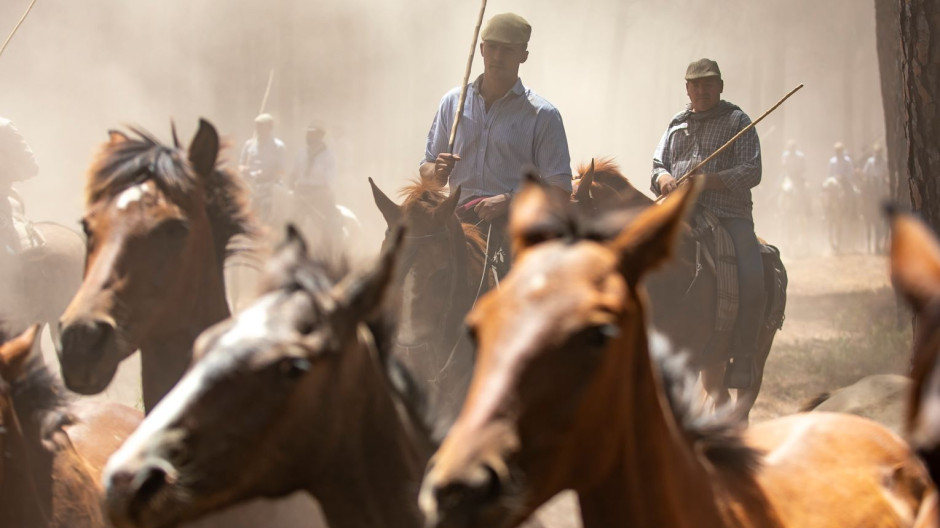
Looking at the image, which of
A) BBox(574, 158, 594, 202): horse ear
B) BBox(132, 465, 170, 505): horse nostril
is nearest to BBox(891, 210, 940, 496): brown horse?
BBox(132, 465, 170, 505): horse nostril

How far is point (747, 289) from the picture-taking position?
25.2 feet

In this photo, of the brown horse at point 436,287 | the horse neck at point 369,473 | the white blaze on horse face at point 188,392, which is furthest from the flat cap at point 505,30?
the white blaze on horse face at point 188,392

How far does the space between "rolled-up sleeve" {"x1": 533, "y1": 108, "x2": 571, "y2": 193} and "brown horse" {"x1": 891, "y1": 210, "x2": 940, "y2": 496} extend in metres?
4.86

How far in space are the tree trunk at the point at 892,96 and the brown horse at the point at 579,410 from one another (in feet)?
33.3

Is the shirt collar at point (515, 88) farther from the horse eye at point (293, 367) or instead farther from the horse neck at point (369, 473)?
the horse eye at point (293, 367)

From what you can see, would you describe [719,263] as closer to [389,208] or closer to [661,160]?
[661,160]

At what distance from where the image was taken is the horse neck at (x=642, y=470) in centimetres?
246

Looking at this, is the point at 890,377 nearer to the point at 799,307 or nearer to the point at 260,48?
the point at 799,307

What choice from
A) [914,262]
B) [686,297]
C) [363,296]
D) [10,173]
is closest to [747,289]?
[686,297]

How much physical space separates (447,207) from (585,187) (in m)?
1.42

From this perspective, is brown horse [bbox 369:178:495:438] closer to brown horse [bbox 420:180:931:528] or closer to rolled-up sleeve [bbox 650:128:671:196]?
rolled-up sleeve [bbox 650:128:671:196]

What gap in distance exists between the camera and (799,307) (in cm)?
1722

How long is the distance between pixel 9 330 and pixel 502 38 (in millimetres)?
3990

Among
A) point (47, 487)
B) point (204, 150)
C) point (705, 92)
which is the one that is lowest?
point (47, 487)
